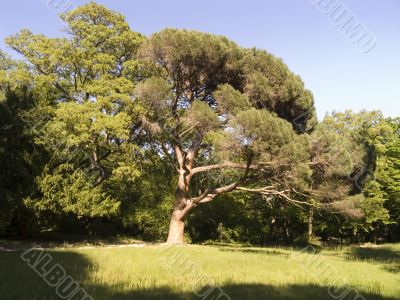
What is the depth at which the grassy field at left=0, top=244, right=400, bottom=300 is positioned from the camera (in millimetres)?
8139

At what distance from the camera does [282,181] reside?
63.0ft

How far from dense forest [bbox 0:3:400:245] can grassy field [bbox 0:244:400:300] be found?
17.9 ft

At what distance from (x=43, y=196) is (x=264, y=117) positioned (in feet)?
38.0

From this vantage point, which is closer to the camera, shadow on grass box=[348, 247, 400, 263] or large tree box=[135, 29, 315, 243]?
large tree box=[135, 29, 315, 243]

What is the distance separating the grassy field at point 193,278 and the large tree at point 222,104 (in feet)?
16.5

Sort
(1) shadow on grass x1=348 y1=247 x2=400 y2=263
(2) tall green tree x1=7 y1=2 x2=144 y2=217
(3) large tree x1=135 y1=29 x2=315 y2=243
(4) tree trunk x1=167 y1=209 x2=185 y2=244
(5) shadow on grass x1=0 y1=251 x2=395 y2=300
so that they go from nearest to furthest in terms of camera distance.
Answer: (5) shadow on grass x1=0 y1=251 x2=395 y2=300
(3) large tree x1=135 y1=29 x2=315 y2=243
(1) shadow on grass x1=348 y1=247 x2=400 y2=263
(2) tall green tree x1=7 y1=2 x2=144 y2=217
(4) tree trunk x1=167 y1=209 x2=185 y2=244

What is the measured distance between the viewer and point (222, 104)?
781 inches

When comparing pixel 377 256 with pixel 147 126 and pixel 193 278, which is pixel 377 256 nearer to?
pixel 147 126

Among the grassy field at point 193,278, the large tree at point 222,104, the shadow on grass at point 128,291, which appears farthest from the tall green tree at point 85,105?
the shadow on grass at point 128,291

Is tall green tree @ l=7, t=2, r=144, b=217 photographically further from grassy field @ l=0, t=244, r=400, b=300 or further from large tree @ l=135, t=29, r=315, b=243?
grassy field @ l=0, t=244, r=400, b=300

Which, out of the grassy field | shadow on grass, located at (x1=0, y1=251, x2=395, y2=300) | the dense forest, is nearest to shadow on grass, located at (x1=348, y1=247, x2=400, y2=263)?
the dense forest

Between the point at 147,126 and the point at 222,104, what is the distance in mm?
4589

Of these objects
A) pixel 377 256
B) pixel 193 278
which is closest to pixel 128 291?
pixel 193 278

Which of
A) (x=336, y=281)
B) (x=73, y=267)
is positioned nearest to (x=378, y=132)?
(x=336, y=281)
